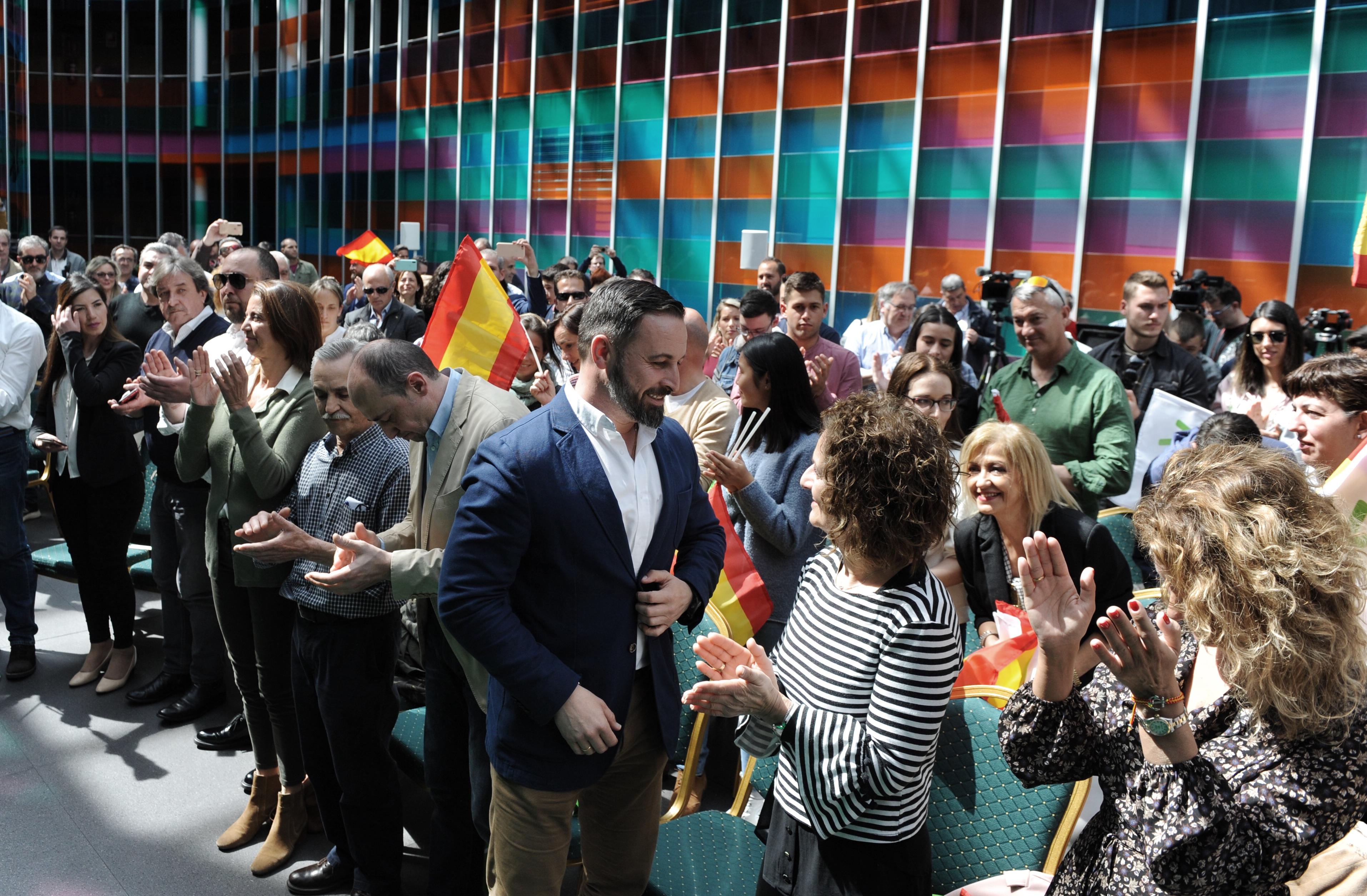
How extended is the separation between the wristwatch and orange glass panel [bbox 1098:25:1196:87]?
11037 millimetres

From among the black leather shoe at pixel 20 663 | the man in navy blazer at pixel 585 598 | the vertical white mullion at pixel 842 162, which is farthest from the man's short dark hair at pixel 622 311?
the vertical white mullion at pixel 842 162

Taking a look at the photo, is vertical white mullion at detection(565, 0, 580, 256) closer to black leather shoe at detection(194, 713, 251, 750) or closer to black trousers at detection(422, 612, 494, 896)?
black leather shoe at detection(194, 713, 251, 750)

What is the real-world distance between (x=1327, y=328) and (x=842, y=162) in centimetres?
873

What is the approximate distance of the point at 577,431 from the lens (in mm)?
2285

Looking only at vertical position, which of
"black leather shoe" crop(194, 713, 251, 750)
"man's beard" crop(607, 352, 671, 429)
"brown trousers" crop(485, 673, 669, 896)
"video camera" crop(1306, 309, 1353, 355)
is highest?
"video camera" crop(1306, 309, 1353, 355)

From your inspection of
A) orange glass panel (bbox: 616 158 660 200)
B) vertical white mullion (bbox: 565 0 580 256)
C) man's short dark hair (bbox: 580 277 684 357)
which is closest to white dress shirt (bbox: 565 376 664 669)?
man's short dark hair (bbox: 580 277 684 357)

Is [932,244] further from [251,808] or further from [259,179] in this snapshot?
[259,179]

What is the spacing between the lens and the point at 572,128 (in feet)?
59.9

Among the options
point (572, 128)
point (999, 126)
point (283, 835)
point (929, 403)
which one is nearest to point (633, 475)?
point (929, 403)

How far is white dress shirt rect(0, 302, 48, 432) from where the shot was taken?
16.3 feet

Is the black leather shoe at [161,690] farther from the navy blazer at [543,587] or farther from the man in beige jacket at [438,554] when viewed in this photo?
the navy blazer at [543,587]

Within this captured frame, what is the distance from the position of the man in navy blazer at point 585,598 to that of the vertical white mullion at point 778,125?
12.7 metres

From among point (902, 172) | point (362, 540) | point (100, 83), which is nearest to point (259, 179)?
point (100, 83)

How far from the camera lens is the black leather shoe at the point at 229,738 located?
4.50 metres
